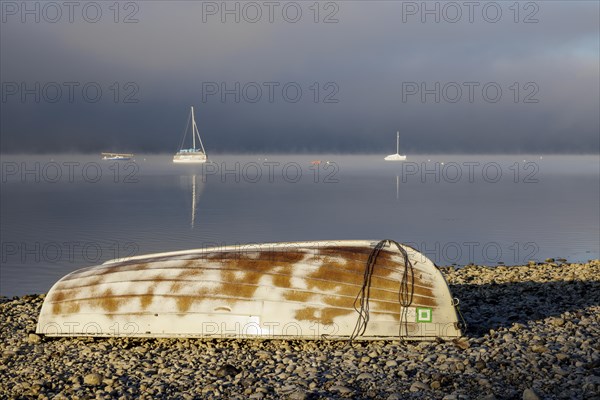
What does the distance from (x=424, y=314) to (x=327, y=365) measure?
1787mm

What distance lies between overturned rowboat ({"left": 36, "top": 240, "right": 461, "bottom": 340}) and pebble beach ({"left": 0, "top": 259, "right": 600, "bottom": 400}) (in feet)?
0.82

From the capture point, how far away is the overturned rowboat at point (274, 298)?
29.9 ft

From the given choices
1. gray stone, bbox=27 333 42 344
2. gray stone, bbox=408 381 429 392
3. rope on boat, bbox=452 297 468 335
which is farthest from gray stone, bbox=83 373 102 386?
rope on boat, bbox=452 297 468 335

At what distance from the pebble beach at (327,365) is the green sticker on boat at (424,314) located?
0.36m

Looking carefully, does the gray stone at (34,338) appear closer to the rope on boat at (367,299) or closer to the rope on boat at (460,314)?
the rope on boat at (367,299)

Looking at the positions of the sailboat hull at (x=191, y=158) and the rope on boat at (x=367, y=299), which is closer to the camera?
the rope on boat at (x=367, y=299)

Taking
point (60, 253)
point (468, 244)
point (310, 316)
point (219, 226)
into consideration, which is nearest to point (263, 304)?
point (310, 316)

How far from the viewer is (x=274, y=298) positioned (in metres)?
9.28

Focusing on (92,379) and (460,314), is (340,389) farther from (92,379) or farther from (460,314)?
(92,379)

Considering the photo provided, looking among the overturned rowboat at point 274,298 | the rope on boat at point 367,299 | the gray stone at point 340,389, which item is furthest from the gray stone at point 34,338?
the gray stone at point 340,389

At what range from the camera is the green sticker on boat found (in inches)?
357

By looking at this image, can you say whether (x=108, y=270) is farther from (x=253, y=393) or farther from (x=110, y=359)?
(x=253, y=393)

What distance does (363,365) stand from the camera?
819cm

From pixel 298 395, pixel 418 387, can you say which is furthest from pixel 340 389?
pixel 418 387
